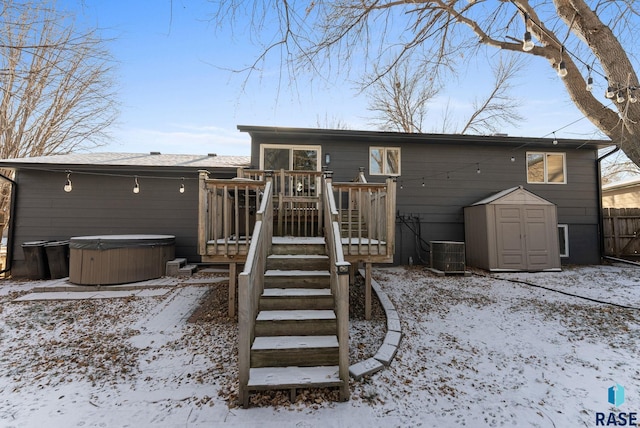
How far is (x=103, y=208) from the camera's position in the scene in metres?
7.50

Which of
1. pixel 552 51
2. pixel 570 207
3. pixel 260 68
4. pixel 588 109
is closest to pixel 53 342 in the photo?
pixel 260 68

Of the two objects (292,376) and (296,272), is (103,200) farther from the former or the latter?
(292,376)

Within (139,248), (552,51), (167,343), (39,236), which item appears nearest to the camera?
(167,343)

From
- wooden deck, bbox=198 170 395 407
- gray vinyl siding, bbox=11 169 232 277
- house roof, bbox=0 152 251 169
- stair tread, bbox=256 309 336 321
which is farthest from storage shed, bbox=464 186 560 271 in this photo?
gray vinyl siding, bbox=11 169 232 277

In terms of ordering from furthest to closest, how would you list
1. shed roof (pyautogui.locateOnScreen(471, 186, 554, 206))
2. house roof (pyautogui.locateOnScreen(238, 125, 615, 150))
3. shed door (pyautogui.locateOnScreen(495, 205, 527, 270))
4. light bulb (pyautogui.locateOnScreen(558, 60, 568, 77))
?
house roof (pyautogui.locateOnScreen(238, 125, 615, 150)), shed roof (pyautogui.locateOnScreen(471, 186, 554, 206)), shed door (pyautogui.locateOnScreen(495, 205, 527, 270)), light bulb (pyautogui.locateOnScreen(558, 60, 568, 77))

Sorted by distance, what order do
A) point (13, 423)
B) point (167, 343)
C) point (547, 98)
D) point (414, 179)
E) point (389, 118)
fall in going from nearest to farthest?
1. point (13, 423)
2. point (167, 343)
3. point (547, 98)
4. point (414, 179)
5. point (389, 118)

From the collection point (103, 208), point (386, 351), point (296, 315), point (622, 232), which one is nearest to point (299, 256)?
point (296, 315)

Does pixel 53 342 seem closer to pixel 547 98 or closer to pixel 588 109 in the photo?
pixel 588 109

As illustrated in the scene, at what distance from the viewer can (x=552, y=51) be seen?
3781mm

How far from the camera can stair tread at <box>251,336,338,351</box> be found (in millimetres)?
2451

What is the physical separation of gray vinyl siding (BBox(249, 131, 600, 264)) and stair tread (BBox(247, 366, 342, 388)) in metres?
6.15

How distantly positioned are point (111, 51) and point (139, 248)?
4270 mm

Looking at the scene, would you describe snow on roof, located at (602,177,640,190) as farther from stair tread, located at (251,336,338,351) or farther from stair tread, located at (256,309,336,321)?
stair tread, located at (251,336,338,351)

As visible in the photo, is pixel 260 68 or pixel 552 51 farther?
pixel 552 51
